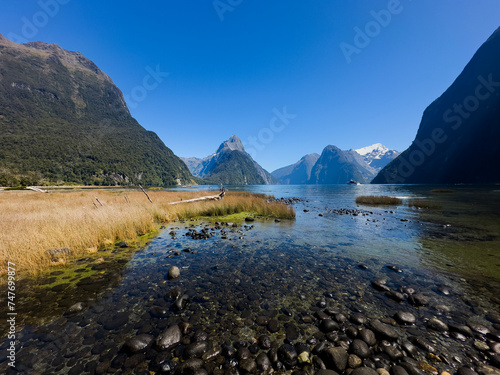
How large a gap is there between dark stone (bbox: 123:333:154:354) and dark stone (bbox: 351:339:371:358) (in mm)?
4455

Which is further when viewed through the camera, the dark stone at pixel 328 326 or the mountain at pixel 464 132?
the mountain at pixel 464 132

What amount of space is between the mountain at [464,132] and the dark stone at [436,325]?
6742 inches

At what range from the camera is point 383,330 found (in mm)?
4184

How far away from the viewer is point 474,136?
118125mm

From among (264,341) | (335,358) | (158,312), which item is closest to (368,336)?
(335,358)

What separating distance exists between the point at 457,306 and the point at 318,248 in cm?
542

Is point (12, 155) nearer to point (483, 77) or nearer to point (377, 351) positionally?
point (377, 351)

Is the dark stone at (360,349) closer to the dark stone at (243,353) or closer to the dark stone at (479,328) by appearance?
the dark stone at (243,353)

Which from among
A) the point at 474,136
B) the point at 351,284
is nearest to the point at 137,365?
the point at 351,284

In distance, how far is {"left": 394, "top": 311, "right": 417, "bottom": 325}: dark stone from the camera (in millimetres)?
4633

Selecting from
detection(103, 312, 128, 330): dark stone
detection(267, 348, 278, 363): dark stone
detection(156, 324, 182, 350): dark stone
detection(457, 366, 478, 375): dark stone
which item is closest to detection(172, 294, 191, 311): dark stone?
detection(156, 324, 182, 350): dark stone

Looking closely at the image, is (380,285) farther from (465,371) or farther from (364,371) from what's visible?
(364,371)

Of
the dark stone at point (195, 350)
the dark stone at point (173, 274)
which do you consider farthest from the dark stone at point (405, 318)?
the dark stone at point (173, 274)

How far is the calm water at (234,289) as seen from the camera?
405cm
